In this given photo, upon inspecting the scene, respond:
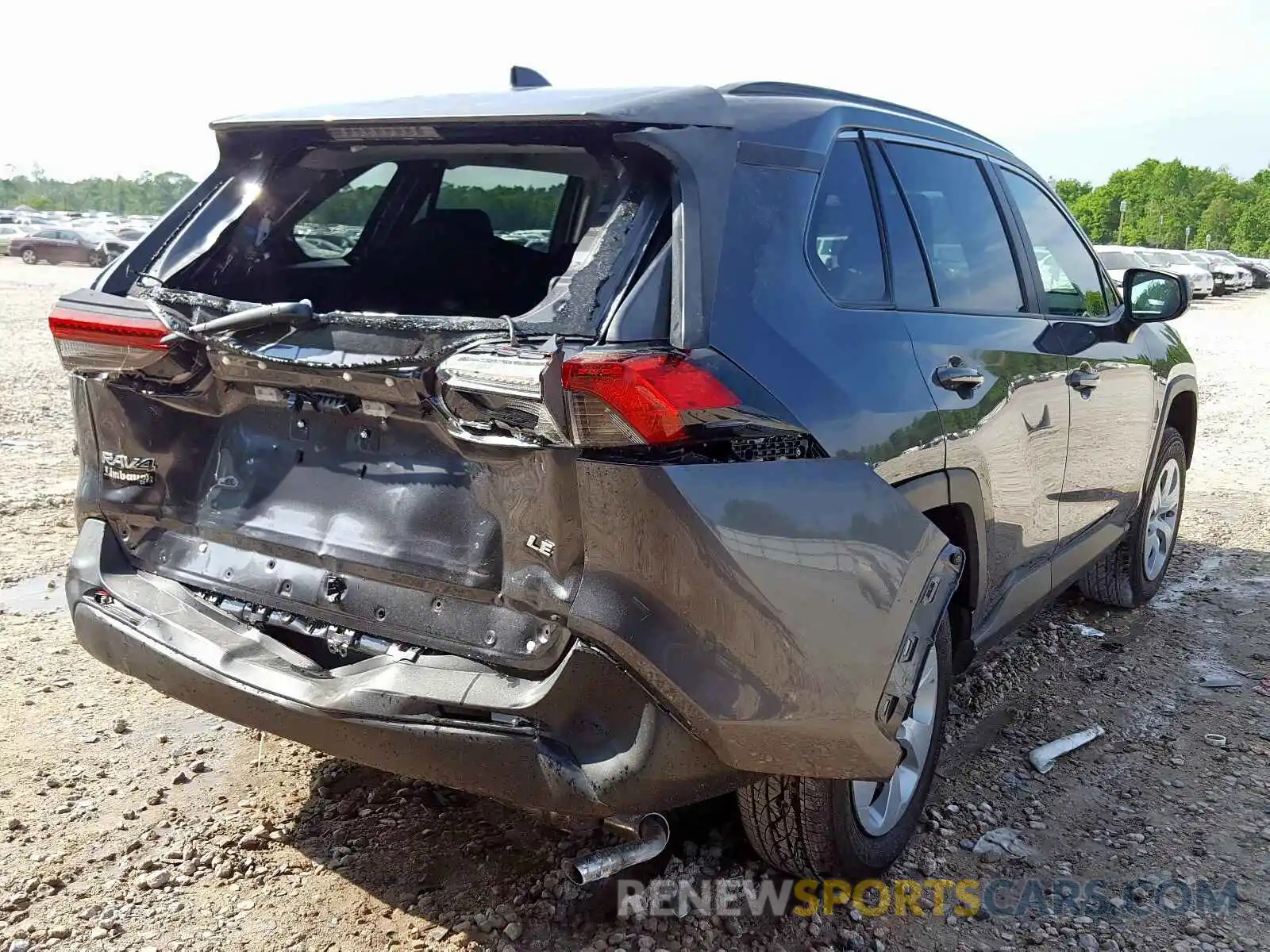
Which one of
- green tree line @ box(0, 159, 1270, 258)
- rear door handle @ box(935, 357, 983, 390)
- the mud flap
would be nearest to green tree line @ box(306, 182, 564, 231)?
rear door handle @ box(935, 357, 983, 390)

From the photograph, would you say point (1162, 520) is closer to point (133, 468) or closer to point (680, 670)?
point (680, 670)

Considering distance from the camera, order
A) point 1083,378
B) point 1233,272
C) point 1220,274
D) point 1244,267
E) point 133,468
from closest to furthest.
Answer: point 133,468 < point 1083,378 < point 1220,274 < point 1233,272 < point 1244,267

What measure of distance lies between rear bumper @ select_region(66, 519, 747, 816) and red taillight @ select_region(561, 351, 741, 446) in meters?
0.44

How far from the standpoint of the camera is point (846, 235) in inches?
105

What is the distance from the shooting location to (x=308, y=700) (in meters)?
2.32

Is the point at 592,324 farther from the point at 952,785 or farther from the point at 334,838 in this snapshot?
the point at 952,785

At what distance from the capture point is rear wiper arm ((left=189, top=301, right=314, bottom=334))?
2.40 m

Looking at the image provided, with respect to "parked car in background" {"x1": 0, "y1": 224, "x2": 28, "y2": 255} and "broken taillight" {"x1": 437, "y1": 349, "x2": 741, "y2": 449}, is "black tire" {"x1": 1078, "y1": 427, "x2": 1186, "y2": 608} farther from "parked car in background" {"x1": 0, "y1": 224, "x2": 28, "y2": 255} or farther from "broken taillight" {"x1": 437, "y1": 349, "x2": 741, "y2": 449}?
"parked car in background" {"x1": 0, "y1": 224, "x2": 28, "y2": 255}

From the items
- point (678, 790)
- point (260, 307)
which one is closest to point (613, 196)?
point (260, 307)

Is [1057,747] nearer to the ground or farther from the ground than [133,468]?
nearer to the ground

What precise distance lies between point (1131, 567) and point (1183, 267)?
101ft

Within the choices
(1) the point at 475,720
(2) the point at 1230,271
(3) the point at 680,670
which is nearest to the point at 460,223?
(1) the point at 475,720

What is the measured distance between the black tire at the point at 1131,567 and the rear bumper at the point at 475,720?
3314 millimetres

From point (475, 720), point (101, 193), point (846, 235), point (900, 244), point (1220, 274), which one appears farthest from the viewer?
point (101, 193)
